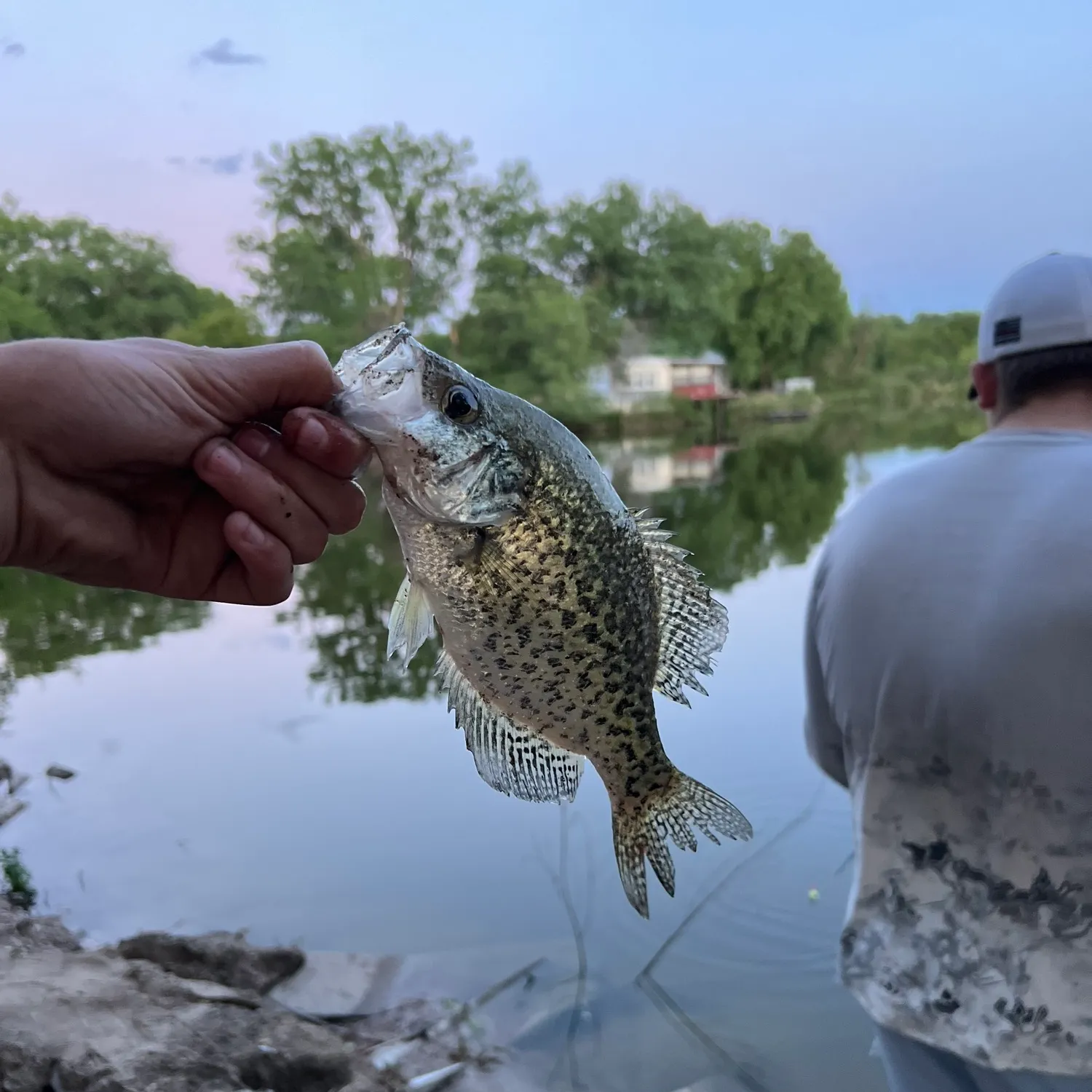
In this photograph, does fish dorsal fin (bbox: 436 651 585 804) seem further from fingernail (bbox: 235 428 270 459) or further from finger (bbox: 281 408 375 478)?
fingernail (bbox: 235 428 270 459)

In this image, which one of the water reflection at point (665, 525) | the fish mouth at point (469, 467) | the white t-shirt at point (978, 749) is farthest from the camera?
the water reflection at point (665, 525)

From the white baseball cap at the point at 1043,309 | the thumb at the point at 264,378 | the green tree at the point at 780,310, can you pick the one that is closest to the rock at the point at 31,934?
the thumb at the point at 264,378

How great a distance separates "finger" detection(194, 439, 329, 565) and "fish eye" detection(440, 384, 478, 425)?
15.2 inches

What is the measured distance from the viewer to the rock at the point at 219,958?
487cm

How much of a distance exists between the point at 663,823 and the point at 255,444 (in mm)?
914

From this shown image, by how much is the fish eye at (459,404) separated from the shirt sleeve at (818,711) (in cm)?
117

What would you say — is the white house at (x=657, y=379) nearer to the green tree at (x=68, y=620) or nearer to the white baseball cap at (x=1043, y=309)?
the green tree at (x=68, y=620)

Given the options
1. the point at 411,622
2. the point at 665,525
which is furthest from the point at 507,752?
the point at 665,525

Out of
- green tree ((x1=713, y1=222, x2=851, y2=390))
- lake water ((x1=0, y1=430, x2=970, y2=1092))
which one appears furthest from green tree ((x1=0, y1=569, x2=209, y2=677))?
green tree ((x1=713, y1=222, x2=851, y2=390))

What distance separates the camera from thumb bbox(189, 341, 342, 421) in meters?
1.30

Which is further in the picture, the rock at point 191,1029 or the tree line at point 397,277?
the tree line at point 397,277

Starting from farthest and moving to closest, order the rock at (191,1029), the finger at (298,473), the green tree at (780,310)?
the green tree at (780,310) → the rock at (191,1029) → the finger at (298,473)

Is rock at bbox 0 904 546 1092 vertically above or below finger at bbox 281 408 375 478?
below

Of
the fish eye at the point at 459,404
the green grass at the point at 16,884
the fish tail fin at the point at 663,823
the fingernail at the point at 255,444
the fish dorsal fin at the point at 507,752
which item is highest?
the fish eye at the point at 459,404
